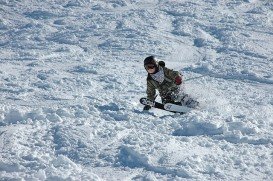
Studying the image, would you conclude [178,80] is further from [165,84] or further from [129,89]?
[129,89]

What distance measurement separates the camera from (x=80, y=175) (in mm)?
4703

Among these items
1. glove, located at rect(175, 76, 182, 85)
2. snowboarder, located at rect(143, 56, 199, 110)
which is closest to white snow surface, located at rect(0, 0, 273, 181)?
snowboarder, located at rect(143, 56, 199, 110)

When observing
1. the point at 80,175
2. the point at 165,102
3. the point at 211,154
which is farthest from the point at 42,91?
the point at 211,154

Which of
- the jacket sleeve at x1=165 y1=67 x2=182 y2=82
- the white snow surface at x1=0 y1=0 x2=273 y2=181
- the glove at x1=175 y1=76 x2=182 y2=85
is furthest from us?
the jacket sleeve at x1=165 y1=67 x2=182 y2=82

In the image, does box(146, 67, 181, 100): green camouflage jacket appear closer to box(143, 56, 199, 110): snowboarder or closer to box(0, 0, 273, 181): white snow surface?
box(143, 56, 199, 110): snowboarder

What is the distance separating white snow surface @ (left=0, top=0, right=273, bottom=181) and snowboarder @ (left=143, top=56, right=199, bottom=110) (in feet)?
1.01

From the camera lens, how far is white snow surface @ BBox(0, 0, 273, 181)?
5.03 meters

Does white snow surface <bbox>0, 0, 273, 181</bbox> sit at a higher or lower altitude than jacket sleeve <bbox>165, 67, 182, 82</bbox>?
lower

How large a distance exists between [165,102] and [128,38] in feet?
15.4

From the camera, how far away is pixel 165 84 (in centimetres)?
692

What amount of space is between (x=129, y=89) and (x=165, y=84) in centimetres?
136

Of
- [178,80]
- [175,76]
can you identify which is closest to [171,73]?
[175,76]

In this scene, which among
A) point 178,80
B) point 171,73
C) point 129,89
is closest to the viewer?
point 178,80

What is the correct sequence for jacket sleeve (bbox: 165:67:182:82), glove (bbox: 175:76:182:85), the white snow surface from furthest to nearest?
jacket sleeve (bbox: 165:67:182:82) → glove (bbox: 175:76:182:85) → the white snow surface
